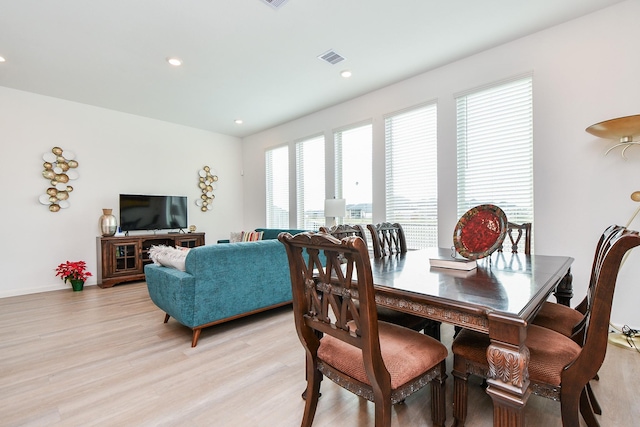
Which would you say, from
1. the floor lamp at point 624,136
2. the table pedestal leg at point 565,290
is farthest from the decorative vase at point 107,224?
the floor lamp at point 624,136

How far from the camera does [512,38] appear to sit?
3088 millimetres

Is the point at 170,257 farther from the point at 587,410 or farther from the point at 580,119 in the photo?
the point at 580,119

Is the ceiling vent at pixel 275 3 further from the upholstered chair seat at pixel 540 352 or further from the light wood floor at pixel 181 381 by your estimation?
the light wood floor at pixel 181 381

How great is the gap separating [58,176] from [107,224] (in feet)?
3.26

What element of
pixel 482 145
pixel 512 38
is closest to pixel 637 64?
pixel 512 38

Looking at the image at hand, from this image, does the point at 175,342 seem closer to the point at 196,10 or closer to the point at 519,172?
the point at 196,10

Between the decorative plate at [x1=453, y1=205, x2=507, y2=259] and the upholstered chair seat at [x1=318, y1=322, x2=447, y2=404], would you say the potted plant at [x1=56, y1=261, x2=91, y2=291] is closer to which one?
the upholstered chair seat at [x1=318, y1=322, x2=447, y2=404]

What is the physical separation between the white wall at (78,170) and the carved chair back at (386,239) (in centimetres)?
485

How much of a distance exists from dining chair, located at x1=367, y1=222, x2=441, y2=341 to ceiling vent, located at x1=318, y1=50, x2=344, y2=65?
6.94 ft

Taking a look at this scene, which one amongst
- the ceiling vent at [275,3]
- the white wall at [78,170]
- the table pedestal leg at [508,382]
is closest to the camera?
the table pedestal leg at [508,382]

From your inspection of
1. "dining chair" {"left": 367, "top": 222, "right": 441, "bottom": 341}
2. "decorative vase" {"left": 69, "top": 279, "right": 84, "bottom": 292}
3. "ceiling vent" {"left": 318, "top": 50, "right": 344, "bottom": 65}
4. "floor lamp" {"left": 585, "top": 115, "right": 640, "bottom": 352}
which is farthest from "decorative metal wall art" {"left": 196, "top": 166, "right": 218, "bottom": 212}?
"floor lamp" {"left": 585, "top": 115, "right": 640, "bottom": 352}

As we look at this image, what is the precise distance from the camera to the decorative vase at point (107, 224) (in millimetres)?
4727

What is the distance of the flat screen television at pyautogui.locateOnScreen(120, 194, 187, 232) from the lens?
200 inches

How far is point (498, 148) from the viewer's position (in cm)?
324
